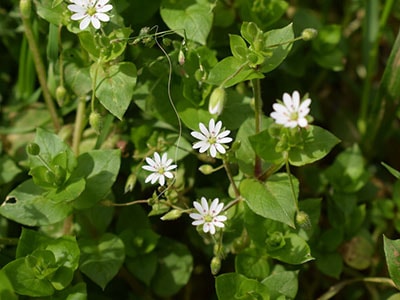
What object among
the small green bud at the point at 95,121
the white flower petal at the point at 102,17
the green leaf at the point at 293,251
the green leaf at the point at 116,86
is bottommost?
the green leaf at the point at 293,251

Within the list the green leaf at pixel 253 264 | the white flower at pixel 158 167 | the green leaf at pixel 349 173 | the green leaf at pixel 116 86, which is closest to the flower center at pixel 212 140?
the white flower at pixel 158 167

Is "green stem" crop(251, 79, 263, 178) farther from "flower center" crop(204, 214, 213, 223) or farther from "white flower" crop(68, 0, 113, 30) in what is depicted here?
"white flower" crop(68, 0, 113, 30)

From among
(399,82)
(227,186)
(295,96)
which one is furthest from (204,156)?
(399,82)

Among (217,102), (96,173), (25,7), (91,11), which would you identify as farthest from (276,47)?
(25,7)

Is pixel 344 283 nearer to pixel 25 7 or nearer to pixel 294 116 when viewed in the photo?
pixel 294 116

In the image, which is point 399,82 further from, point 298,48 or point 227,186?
point 227,186

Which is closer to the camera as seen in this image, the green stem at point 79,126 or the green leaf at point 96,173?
the green leaf at point 96,173

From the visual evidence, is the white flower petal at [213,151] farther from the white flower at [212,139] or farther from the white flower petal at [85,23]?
the white flower petal at [85,23]
